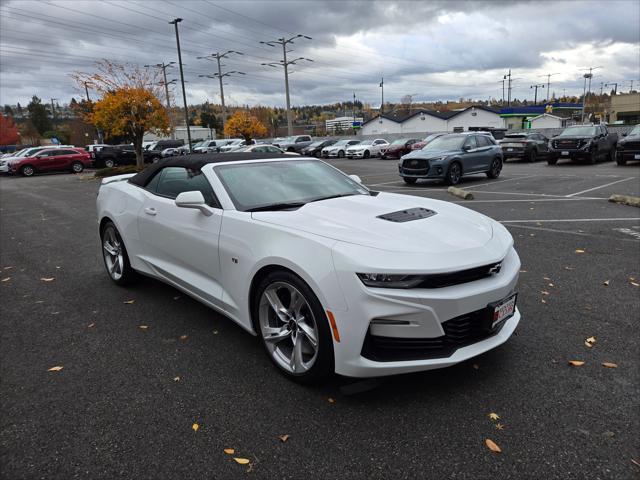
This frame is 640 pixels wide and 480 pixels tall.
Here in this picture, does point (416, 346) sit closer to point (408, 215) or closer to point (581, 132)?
point (408, 215)

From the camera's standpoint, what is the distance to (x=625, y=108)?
270 ft

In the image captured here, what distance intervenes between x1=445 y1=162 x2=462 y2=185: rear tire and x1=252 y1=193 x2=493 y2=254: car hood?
11.1 metres

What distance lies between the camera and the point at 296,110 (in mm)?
167125

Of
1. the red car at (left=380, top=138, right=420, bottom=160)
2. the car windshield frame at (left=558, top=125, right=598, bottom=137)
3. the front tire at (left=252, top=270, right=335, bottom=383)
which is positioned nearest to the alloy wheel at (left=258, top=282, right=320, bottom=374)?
the front tire at (left=252, top=270, right=335, bottom=383)

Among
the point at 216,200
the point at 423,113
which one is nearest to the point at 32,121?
the point at 423,113

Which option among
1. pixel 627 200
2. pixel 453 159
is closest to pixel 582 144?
pixel 453 159

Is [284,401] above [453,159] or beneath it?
beneath

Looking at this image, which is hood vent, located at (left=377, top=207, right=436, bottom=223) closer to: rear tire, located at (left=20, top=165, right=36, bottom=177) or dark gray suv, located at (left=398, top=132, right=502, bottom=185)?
dark gray suv, located at (left=398, top=132, right=502, bottom=185)

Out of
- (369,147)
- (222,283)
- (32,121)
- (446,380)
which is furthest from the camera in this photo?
(32,121)

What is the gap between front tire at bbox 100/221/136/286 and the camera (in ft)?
16.1

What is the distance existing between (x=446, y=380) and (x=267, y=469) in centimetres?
136

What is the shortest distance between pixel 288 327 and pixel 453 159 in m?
12.5

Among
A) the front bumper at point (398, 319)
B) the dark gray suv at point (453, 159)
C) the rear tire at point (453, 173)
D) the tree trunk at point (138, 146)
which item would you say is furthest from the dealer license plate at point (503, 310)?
the tree trunk at point (138, 146)

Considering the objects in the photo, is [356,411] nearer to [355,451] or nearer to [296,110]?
[355,451]
